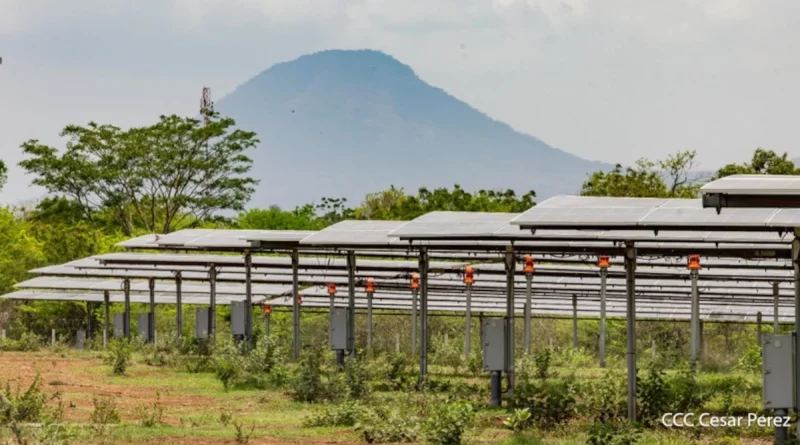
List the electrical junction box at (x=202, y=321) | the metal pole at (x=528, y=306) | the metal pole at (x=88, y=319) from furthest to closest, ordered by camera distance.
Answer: the metal pole at (x=88, y=319) < the electrical junction box at (x=202, y=321) < the metal pole at (x=528, y=306)

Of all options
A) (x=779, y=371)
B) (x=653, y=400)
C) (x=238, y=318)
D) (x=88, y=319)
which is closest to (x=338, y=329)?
(x=238, y=318)

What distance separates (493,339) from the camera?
23.0 meters

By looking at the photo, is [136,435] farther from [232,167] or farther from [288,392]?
[232,167]

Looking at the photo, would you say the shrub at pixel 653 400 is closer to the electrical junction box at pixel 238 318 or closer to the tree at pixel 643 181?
the electrical junction box at pixel 238 318

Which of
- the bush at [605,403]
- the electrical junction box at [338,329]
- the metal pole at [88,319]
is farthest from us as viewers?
the metal pole at [88,319]

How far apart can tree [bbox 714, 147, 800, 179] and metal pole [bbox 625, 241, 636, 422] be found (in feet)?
134

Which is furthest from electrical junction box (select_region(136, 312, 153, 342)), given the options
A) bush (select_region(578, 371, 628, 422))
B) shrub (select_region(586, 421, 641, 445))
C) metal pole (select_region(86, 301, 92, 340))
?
shrub (select_region(586, 421, 641, 445))

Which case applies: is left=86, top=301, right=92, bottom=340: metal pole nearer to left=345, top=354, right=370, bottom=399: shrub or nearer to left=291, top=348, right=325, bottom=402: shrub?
left=291, top=348, right=325, bottom=402: shrub

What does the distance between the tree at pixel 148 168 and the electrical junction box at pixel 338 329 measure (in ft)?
174

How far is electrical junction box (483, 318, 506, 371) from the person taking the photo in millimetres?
22859

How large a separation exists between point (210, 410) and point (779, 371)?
32.7ft

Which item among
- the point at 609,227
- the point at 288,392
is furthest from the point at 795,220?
the point at 288,392

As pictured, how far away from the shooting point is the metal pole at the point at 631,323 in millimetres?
18891

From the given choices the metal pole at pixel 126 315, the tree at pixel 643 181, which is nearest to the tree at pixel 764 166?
the tree at pixel 643 181
